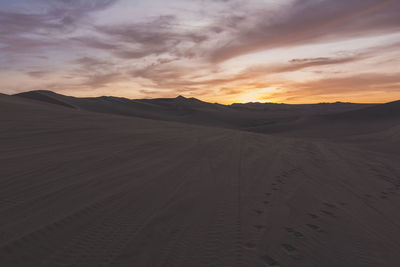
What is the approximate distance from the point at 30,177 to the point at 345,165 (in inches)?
240

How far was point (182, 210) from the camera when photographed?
2.94 metres

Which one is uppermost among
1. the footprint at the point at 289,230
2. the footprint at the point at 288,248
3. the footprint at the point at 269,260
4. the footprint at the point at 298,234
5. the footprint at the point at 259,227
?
the footprint at the point at 259,227

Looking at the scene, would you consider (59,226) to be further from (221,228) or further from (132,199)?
(221,228)

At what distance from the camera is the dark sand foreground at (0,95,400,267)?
2.16 meters

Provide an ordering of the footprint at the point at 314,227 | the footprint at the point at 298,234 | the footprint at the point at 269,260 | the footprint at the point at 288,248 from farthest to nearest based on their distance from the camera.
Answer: the footprint at the point at 314,227
the footprint at the point at 298,234
the footprint at the point at 288,248
the footprint at the point at 269,260

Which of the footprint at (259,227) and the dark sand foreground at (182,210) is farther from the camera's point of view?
the footprint at (259,227)

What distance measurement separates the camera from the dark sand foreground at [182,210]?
216cm

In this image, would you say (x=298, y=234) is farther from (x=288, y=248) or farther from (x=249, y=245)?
(x=249, y=245)

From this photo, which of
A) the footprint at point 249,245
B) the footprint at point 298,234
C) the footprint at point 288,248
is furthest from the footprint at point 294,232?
the footprint at point 249,245

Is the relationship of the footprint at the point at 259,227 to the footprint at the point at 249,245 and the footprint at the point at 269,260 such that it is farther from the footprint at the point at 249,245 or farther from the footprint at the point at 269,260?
the footprint at the point at 269,260

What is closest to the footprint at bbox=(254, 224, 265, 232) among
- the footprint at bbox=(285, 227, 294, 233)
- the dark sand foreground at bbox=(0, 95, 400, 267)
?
the dark sand foreground at bbox=(0, 95, 400, 267)

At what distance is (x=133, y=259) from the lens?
2.04m

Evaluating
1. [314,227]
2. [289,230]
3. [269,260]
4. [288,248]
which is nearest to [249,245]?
[269,260]

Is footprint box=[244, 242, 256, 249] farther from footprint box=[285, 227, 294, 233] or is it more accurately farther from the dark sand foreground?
footprint box=[285, 227, 294, 233]
